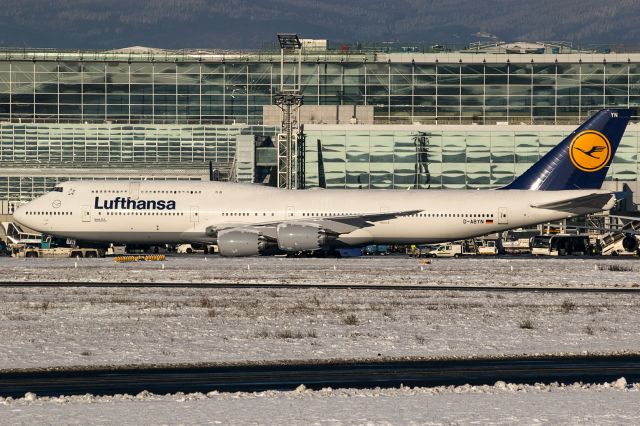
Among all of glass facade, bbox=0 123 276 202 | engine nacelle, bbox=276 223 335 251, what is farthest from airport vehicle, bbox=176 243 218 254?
glass facade, bbox=0 123 276 202

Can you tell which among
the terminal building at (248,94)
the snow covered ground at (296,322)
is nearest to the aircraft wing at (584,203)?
the snow covered ground at (296,322)

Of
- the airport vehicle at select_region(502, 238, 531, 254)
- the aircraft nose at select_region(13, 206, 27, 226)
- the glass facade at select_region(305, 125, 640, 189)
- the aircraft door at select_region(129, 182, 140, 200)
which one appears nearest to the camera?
the aircraft door at select_region(129, 182, 140, 200)

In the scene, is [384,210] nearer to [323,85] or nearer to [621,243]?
[621,243]

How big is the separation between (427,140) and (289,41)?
17.2m

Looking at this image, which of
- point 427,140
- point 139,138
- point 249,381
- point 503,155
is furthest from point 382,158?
point 249,381

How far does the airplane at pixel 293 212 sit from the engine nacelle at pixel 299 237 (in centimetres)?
6

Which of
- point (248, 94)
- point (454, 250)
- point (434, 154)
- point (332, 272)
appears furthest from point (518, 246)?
point (332, 272)

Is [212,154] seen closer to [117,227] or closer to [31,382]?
[117,227]

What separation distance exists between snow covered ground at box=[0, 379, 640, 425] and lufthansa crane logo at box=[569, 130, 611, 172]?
5437 cm

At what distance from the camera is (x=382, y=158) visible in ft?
359

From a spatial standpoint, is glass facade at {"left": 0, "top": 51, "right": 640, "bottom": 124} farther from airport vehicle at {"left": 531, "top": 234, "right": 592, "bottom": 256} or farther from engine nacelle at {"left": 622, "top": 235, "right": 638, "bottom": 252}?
engine nacelle at {"left": 622, "top": 235, "right": 638, "bottom": 252}

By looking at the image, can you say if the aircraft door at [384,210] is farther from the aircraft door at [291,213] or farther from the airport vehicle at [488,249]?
the airport vehicle at [488,249]

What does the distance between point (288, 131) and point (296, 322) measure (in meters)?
69.4

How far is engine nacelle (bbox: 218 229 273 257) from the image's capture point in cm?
6706
